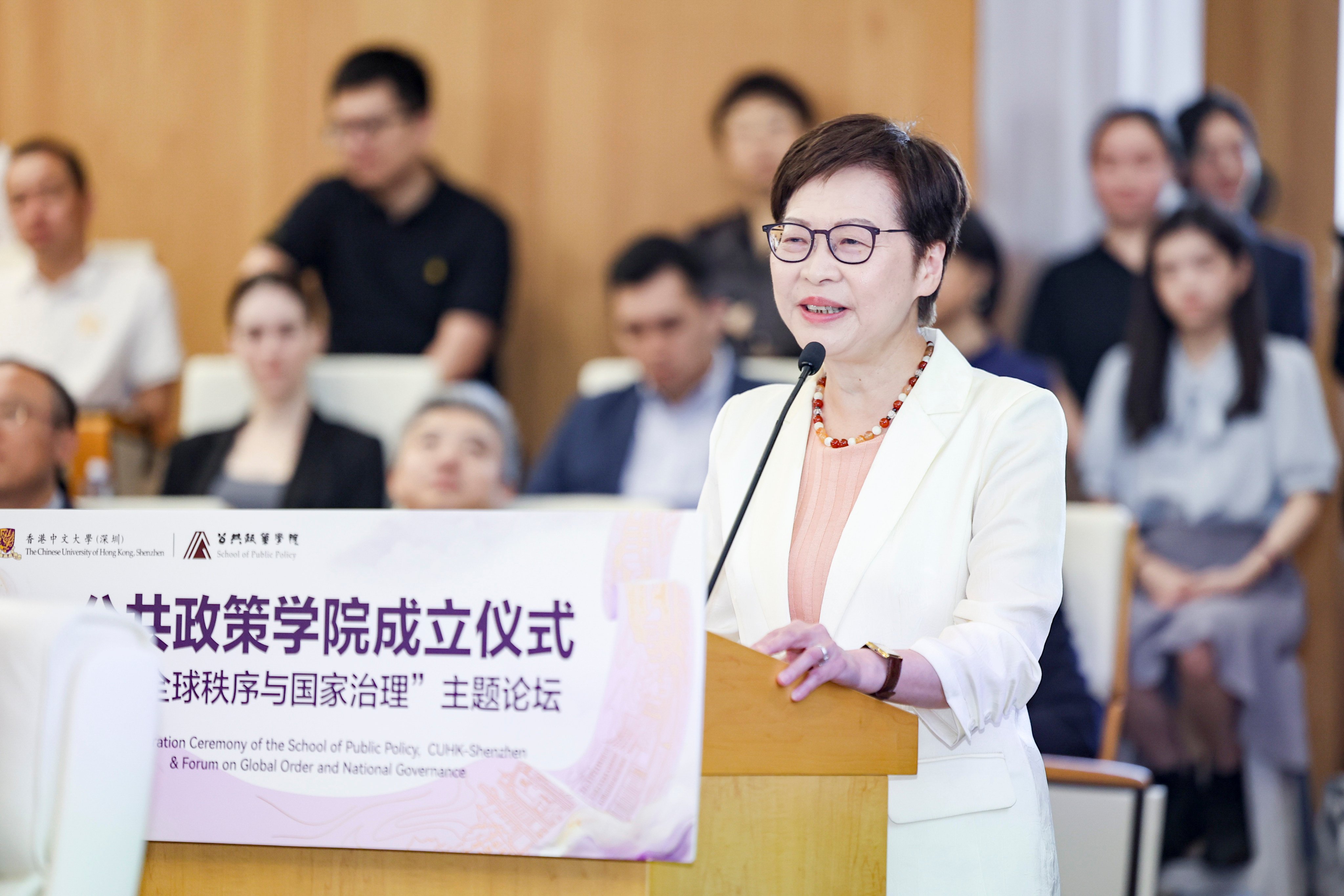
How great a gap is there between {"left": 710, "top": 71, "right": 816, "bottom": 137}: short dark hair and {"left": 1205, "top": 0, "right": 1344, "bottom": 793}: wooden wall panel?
123cm

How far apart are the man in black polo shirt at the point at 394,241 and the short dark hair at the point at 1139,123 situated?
1.65 meters

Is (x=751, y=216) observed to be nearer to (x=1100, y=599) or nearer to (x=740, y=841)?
(x=1100, y=599)

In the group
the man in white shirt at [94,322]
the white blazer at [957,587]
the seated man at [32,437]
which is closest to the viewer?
the white blazer at [957,587]

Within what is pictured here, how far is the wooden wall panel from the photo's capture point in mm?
3434

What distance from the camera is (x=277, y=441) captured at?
10.6 feet

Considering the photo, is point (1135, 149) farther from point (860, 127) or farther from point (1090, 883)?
point (860, 127)

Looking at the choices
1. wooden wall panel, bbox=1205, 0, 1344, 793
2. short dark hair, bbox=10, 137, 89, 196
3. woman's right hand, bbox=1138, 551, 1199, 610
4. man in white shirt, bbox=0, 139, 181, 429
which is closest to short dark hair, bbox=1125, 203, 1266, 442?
woman's right hand, bbox=1138, 551, 1199, 610

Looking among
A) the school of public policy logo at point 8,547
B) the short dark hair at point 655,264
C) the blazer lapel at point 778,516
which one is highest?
the short dark hair at point 655,264

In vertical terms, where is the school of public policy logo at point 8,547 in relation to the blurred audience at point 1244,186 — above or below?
below

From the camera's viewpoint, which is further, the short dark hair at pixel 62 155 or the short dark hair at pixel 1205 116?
the short dark hair at pixel 62 155

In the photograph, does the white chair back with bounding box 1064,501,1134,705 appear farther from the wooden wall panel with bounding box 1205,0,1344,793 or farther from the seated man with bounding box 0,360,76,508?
the seated man with bounding box 0,360,76,508

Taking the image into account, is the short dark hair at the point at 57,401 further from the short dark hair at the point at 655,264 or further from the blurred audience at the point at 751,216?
the blurred audience at the point at 751,216

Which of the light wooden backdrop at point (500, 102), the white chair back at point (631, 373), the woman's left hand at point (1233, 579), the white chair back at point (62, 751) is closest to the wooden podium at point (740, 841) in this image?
the white chair back at point (62, 751)

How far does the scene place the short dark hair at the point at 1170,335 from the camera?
3176mm
